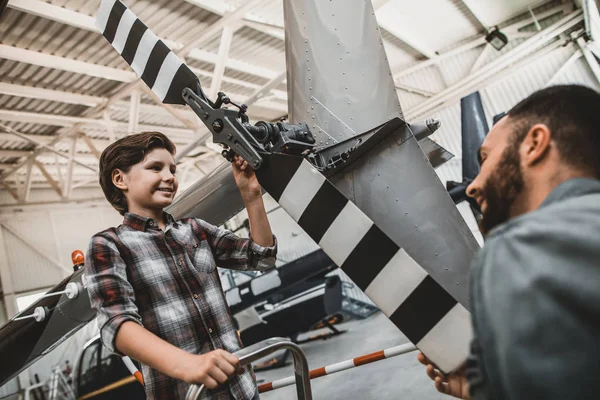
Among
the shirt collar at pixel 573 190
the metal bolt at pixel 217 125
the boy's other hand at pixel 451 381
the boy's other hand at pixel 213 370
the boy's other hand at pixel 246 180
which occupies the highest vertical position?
the metal bolt at pixel 217 125

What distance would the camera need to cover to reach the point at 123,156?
1.48m

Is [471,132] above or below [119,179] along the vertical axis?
below

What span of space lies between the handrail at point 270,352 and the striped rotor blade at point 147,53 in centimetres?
107

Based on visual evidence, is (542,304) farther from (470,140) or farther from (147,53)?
(470,140)

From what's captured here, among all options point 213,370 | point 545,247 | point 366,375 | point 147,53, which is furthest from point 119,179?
point 366,375

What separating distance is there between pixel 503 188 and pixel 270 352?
75 centimetres

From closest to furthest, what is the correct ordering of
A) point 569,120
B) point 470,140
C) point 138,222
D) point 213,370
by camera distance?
point 569,120, point 213,370, point 138,222, point 470,140

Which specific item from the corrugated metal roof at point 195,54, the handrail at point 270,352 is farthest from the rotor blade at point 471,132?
the handrail at point 270,352

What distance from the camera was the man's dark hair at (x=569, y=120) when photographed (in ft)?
2.31

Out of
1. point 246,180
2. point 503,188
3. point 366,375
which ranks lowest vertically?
point 366,375

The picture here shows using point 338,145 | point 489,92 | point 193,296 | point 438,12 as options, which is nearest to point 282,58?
point 438,12

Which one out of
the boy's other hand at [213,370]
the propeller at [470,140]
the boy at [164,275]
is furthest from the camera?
the propeller at [470,140]

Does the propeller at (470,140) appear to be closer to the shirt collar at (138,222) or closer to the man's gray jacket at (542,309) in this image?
the shirt collar at (138,222)

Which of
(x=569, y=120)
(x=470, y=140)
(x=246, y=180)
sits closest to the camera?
(x=569, y=120)
